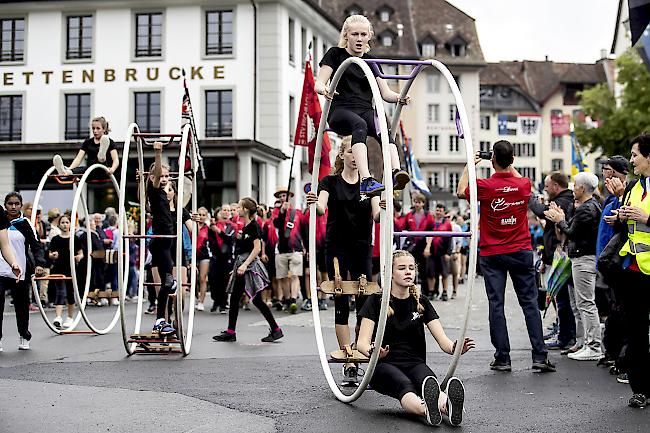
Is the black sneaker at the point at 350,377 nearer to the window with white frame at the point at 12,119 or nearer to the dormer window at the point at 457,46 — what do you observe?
the window with white frame at the point at 12,119

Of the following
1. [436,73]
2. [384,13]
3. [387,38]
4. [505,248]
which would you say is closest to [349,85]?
[505,248]

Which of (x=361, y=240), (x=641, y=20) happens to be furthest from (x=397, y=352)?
(x=641, y=20)

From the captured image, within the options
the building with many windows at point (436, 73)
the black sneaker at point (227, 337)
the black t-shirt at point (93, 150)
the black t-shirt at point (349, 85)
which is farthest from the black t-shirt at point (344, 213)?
the building with many windows at point (436, 73)

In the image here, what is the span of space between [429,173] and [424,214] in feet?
209

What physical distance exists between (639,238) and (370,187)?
2188mm

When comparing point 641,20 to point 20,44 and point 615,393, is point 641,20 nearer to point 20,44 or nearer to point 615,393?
point 615,393

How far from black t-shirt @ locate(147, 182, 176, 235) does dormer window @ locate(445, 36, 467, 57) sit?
230 ft

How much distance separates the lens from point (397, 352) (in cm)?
783

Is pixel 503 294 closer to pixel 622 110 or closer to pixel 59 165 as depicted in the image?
pixel 59 165

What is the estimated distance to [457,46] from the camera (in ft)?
265

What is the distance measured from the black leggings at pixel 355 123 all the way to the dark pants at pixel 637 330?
246 cm

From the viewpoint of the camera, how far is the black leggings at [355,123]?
28.5 ft

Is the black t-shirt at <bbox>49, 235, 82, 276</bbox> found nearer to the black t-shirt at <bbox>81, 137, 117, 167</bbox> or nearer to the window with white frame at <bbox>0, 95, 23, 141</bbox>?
the black t-shirt at <bbox>81, 137, 117, 167</bbox>

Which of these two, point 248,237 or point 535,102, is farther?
point 535,102
